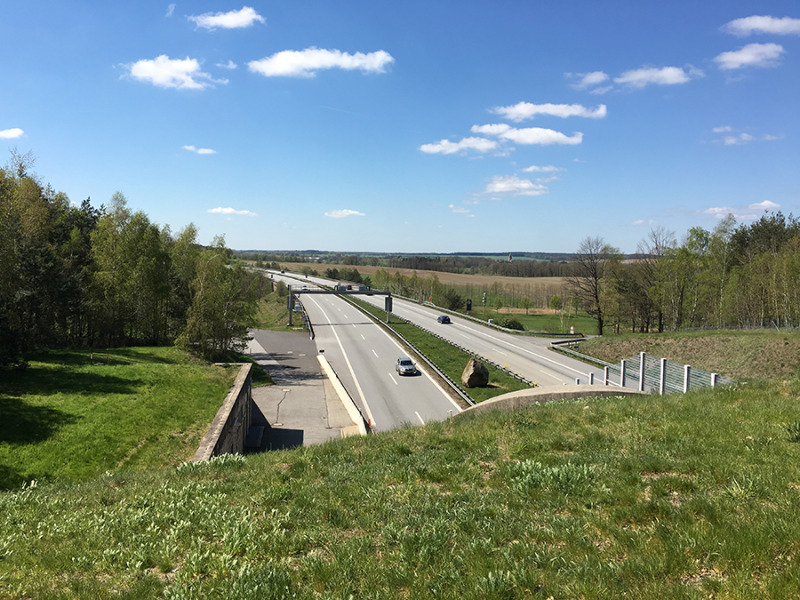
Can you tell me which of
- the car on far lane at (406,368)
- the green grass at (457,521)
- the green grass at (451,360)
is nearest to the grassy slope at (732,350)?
the green grass at (451,360)

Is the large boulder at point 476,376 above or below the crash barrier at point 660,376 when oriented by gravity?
below

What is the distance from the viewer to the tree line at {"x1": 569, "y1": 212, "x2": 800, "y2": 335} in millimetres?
46031

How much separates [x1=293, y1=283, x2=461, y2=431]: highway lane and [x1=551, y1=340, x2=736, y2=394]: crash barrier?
9.65 metres

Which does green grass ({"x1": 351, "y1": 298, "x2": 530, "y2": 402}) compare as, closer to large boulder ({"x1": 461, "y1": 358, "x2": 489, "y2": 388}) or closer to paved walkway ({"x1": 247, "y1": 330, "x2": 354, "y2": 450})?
large boulder ({"x1": 461, "y1": 358, "x2": 489, "y2": 388})

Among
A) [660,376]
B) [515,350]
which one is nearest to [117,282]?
[515,350]

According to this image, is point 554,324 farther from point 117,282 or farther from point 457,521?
point 457,521

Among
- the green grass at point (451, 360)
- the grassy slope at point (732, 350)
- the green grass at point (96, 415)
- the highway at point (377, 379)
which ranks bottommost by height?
the highway at point (377, 379)

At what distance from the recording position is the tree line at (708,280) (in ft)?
151

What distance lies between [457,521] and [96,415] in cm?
1700

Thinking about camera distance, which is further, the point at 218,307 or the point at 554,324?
the point at 554,324

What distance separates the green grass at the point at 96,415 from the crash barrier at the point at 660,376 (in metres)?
17.8

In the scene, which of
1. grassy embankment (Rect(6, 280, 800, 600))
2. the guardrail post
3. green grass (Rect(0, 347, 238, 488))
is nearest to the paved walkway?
green grass (Rect(0, 347, 238, 488))

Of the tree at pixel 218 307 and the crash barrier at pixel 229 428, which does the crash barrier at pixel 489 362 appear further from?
the tree at pixel 218 307

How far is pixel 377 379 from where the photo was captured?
3728 centimetres
